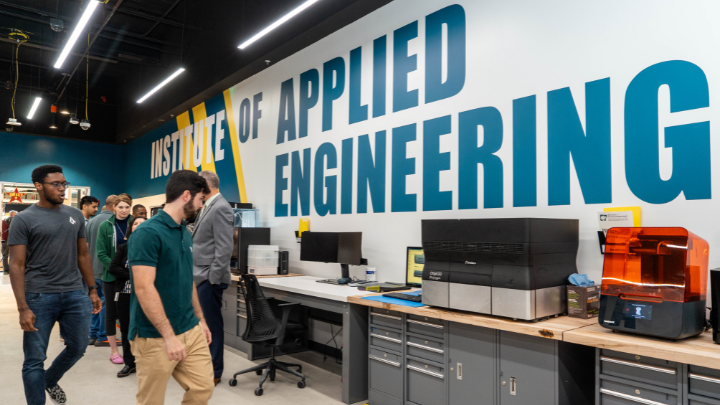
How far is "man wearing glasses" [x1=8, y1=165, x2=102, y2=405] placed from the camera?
240cm

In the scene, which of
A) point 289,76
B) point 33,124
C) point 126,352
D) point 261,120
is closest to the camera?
point 126,352

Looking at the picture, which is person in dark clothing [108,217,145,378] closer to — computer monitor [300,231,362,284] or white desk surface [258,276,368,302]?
white desk surface [258,276,368,302]

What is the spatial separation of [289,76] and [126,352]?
323cm

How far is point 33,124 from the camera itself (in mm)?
9633

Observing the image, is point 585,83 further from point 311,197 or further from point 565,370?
point 311,197

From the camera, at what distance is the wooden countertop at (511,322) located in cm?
215

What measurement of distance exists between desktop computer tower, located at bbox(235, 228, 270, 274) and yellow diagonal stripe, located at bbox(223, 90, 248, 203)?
973mm

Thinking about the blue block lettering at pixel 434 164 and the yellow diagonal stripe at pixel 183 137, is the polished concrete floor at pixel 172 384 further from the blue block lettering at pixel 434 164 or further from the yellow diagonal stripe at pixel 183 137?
the yellow diagonal stripe at pixel 183 137

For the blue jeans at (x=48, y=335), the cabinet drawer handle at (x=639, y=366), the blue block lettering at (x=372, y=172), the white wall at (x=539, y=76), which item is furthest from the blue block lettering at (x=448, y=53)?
the blue jeans at (x=48, y=335)

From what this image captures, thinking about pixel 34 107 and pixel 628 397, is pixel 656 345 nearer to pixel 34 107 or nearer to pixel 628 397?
pixel 628 397

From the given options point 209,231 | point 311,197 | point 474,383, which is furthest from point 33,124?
point 474,383

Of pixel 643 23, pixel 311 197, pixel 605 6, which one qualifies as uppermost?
pixel 605 6

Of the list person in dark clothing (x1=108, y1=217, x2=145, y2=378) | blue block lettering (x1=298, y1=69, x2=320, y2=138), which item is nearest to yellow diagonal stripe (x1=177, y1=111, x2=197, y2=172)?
blue block lettering (x1=298, y1=69, x2=320, y2=138)

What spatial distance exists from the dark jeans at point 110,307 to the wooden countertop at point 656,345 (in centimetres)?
368
